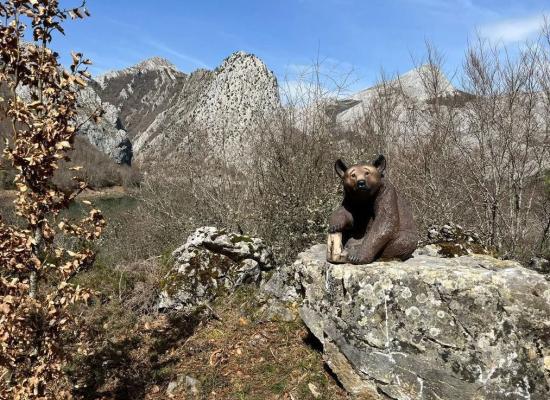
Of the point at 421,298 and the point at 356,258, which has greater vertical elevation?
the point at 356,258

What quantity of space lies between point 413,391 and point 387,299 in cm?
85

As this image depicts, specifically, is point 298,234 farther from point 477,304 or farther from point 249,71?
point 249,71

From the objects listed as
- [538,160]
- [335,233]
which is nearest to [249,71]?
[538,160]

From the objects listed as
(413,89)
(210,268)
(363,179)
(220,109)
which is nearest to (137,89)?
(220,109)

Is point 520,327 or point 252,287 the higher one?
point 520,327

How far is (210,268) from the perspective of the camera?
6.65 meters

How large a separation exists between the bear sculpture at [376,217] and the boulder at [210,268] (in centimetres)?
275

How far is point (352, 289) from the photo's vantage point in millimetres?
4168

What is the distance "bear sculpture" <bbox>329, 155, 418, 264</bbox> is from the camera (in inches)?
166

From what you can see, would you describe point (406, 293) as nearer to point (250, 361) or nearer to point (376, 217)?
point (376, 217)

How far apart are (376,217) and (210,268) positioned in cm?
332

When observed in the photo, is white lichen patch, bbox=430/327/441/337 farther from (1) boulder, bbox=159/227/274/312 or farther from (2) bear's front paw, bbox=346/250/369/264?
(1) boulder, bbox=159/227/274/312

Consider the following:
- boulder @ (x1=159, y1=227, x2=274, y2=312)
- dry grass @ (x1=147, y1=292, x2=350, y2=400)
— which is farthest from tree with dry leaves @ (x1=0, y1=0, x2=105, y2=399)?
boulder @ (x1=159, y1=227, x2=274, y2=312)

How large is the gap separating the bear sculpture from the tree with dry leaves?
8.17ft
